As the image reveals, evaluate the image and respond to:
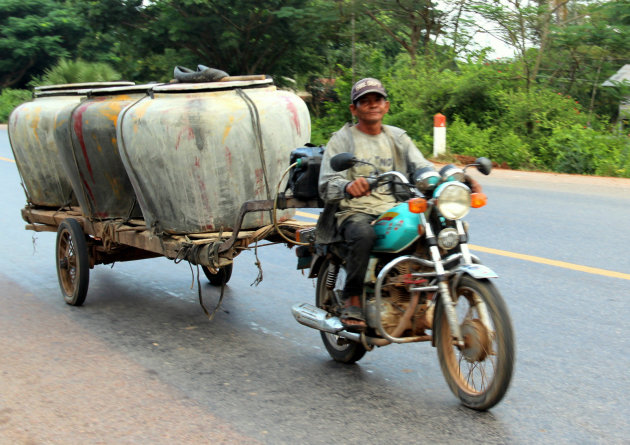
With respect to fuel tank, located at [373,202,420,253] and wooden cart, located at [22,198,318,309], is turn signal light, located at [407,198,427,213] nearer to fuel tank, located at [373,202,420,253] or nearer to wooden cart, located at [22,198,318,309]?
fuel tank, located at [373,202,420,253]

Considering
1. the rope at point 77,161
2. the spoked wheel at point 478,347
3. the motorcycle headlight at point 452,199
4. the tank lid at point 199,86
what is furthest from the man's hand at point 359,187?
the rope at point 77,161

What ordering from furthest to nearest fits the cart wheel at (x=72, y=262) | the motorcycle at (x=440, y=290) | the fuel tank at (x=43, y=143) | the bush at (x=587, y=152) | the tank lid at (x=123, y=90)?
the bush at (x=587, y=152) < the fuel tank at (x=43, y=143) < the cart wheel at (x=72, y=262) < the tank lid at (x=123, y=90) < the motorcycle at (x=440, y=290)

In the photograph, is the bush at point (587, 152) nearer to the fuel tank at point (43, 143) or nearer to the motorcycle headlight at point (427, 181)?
the fuel tank at point (43, 143)

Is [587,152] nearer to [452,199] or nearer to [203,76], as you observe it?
[203,76]

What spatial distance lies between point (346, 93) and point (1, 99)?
2120 cm

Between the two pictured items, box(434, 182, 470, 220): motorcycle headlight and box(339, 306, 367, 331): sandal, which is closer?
box(434, 182, 470, 220): motorcycle headlight

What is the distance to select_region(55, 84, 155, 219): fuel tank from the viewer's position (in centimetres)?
575

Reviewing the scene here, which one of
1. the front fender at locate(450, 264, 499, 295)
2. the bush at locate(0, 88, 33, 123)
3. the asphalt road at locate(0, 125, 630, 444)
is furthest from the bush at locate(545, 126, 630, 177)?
the bush at locate(0, 88, 33, 123)

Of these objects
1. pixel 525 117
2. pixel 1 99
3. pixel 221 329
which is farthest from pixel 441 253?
pixel 1 99

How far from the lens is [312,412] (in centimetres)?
397

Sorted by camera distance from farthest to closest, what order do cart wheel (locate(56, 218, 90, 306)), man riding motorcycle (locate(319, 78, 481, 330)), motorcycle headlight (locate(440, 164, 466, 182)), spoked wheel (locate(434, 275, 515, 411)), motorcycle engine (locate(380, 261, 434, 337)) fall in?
1. cart wheel (locate(56, 218, 90, 306))
2. man riding motorcycle (locate(319, 78, 481, 330))
3. motorcycle engine (locate(380, 261, 434, 337))
4. motorcycle headlight (locate(440, 164, 466, 182))
5. spoked wheel (locate(434, 275, 515, 411))

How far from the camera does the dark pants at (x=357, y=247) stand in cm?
→ 410

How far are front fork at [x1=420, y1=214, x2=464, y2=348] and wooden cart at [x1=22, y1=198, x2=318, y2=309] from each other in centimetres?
122

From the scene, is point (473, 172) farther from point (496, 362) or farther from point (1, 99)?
point (1, 99)
